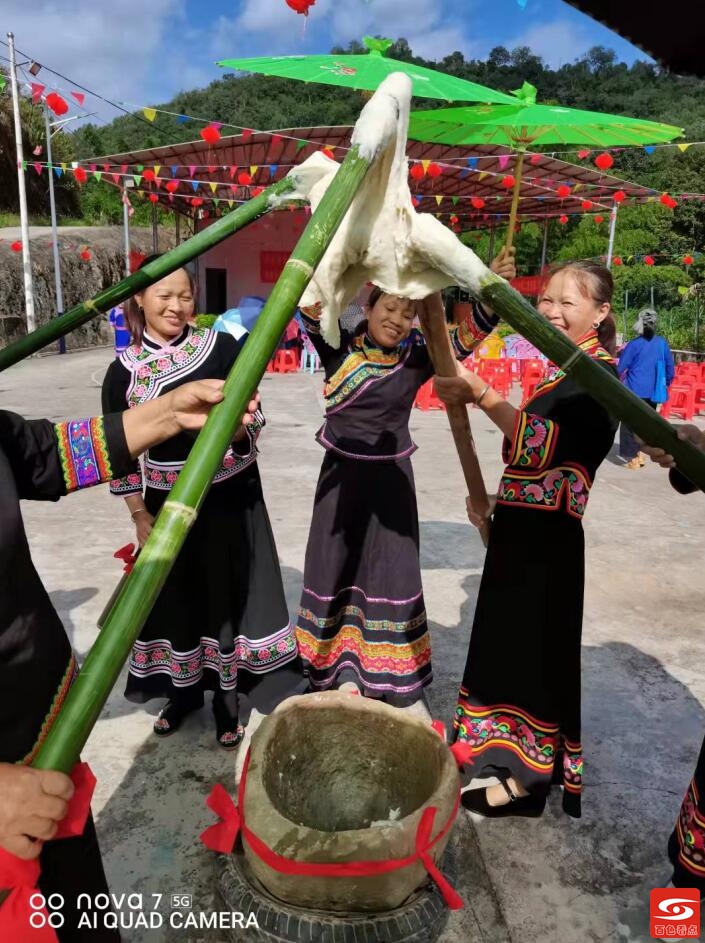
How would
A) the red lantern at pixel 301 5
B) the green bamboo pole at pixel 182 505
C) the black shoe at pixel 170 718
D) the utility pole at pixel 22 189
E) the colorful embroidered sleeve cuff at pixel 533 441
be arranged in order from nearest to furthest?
the green bamboo pole at pixel 182 505, the red lantern at pixel 301 5, the colorful embroidered sleeve cuff at pixel 533 441, the black shoe at pixel 170 718, the utility pole at pixel 22 189

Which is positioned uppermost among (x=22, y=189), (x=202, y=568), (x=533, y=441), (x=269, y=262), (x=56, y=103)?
(x=56, y=103)

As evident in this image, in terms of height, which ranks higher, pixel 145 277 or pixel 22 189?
pixel 22 189

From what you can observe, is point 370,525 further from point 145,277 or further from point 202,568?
point 145,277

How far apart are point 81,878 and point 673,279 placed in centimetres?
2729

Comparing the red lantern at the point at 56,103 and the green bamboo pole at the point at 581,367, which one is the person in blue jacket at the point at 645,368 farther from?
the red lantern at the point at 56,103

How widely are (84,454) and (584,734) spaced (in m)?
2.35

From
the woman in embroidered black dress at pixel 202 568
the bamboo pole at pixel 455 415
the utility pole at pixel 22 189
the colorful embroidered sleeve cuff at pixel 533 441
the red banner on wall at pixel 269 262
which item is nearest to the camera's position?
the bamboo pole at pixel 455 415

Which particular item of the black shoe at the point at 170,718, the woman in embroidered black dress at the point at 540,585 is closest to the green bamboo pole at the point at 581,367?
the woman in embroidered black dress at the point at 540,585

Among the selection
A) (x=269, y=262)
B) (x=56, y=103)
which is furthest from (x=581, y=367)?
(x=269, y=262)

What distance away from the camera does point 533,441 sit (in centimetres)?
197

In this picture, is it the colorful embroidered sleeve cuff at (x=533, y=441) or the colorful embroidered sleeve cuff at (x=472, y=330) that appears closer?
the colorful embroidered sleeve cuff at (x=533, y=441)

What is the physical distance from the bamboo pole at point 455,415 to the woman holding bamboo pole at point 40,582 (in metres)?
0.58

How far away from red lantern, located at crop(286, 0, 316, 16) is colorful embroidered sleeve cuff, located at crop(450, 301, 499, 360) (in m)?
1.01

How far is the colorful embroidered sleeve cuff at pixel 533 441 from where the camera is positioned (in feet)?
6.37
